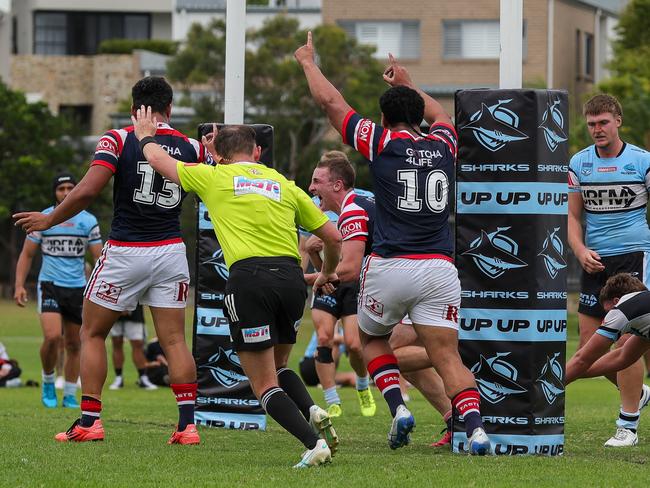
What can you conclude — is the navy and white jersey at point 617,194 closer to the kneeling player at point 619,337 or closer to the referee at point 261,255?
the kneeling player at point 619,337

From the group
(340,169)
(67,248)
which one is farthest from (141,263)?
(67,248)

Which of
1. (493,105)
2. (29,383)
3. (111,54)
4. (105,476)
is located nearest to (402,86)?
(493,105)

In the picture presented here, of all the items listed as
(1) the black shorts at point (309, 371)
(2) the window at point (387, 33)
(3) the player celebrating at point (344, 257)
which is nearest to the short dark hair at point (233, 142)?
(3) the player celebrating at point (344, 257)

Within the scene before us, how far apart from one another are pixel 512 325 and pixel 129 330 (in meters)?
11.2

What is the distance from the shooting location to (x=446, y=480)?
770 cm

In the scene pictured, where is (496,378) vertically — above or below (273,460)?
above

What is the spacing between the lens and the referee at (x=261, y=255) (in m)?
8.51

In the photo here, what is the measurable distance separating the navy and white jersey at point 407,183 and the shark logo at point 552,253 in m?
0.67

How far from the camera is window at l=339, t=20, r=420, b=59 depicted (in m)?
56.5

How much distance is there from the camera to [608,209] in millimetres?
10914

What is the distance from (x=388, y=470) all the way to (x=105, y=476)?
1613mm

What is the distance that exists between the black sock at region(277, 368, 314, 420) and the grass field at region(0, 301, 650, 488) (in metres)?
0.34

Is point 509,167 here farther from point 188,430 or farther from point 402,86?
point 188,430

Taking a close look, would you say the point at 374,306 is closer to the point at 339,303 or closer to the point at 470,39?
the point at 339,303
